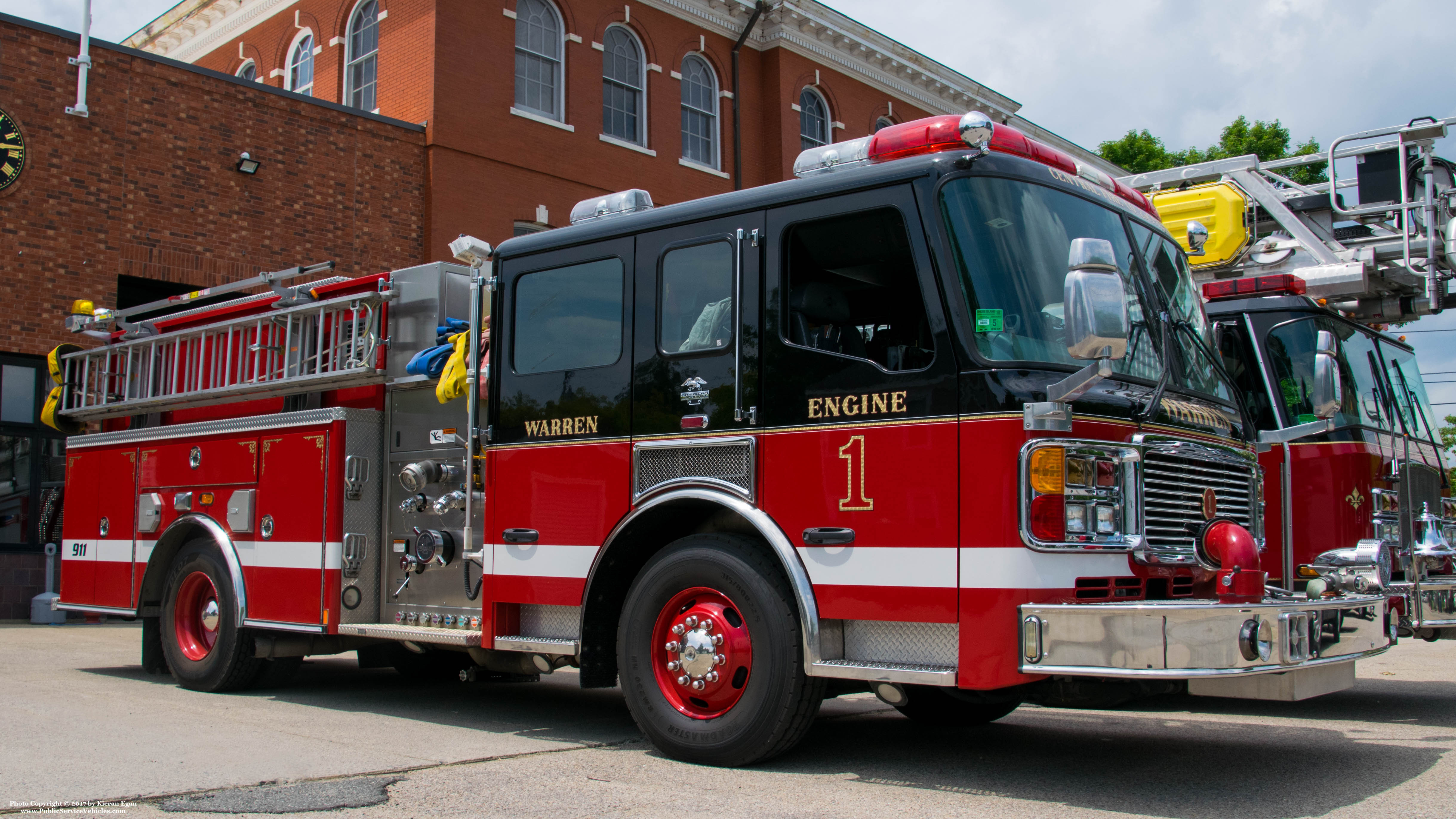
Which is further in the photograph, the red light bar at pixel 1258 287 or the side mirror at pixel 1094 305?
the red light bar at pixel 1258 287

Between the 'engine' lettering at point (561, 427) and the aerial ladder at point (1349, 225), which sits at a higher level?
the aerial ladder at point (1349, 225)

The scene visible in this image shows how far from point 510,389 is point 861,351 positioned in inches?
83.4

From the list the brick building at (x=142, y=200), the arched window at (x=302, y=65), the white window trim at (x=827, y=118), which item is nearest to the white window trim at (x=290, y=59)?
the arched window at (x=302, y=65)

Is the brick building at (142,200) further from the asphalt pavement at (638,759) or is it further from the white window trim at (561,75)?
the asphalt pavement at (638,759)

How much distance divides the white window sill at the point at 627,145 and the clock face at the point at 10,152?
831 centimetres

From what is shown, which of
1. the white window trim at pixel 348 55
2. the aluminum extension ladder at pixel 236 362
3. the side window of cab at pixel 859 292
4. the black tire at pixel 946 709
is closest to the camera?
the side window of cab at pixel 859 292

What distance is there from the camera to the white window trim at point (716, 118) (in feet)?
71.6

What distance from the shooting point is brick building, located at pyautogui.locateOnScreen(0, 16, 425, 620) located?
13.8 meters

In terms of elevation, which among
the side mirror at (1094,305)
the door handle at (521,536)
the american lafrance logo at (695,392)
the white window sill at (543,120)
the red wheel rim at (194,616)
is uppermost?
the white window sill at (543,120)

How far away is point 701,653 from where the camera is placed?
5.43 meters

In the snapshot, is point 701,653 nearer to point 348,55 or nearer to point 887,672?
point 887,672

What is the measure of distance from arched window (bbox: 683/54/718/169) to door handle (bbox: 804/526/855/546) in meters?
16.9

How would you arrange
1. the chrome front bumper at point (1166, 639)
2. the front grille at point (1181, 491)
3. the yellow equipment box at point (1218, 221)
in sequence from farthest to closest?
the yellow equipment box at point (1218, 221)
the front grille at point (1181, 491)
the chrome front bumper at point (1166, 639)

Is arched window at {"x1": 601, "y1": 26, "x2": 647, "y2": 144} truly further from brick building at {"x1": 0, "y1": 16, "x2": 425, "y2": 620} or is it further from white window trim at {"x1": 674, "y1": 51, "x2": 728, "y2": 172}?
brick building at {"x1": 0, "y1": 16, "x2": 425, "y2": 620}
